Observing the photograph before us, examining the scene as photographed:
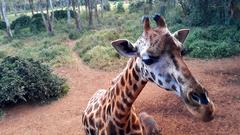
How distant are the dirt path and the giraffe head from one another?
4.61 m

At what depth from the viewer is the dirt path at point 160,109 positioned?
8.33 metres

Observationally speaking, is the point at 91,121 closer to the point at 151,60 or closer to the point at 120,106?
the point at 120,106

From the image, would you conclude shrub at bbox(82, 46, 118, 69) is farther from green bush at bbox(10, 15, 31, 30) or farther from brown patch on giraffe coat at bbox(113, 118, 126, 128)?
green bush at bbox(10, 15, 31, 30)

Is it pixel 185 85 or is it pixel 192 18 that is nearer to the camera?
pixel 185 85

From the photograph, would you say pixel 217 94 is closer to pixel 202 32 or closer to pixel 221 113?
pixel 221 113

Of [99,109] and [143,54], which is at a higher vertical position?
[143,54]

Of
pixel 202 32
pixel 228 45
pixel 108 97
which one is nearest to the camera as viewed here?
pixel 108 97

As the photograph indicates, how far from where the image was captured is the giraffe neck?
4211 mm

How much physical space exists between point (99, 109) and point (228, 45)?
1127cm

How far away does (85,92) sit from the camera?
1258 centimetres

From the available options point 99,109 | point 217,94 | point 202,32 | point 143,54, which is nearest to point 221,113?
point 217,94

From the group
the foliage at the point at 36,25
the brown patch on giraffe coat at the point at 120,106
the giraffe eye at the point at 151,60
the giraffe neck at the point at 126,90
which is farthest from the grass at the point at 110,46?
the giraffe eye at the point at 151,60

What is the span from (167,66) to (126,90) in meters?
0.95

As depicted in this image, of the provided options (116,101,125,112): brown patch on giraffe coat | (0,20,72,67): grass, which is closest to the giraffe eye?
(116,101,125,112): brown patch on giraffe coat
